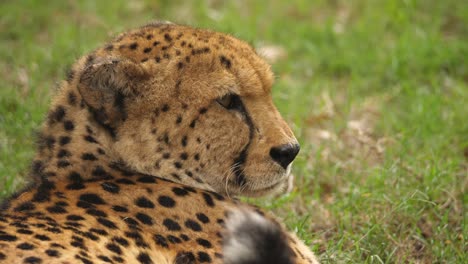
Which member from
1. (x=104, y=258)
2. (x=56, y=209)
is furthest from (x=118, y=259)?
(x=56, y=209)

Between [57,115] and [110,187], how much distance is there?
32cm

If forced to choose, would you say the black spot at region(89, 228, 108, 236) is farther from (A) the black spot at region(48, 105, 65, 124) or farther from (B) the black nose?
(B) the black nose

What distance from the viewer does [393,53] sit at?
17.0 feet

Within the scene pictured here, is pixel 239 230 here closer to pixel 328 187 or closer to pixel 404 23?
pixel 328 187

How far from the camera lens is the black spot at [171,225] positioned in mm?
2469

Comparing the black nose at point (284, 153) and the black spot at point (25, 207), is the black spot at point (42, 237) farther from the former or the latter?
the black nose at point (284, 153)

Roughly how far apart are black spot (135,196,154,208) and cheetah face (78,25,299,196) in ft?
0.49

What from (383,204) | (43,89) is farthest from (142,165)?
(43,89)

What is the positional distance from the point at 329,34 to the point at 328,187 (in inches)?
74.6

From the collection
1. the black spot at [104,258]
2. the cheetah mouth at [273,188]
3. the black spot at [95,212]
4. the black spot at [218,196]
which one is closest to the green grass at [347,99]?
the cheetah mouth at [273,188]

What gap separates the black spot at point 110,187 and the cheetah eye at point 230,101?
1.45ft

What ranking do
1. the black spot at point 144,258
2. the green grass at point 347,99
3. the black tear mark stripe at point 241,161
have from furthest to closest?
the green grass at point 347,99 < the black tear mark stripe at point 241,161 < the black spot at point 144,258

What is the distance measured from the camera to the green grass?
341 cm

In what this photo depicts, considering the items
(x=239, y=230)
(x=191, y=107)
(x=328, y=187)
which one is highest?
(x=191, y=107)
